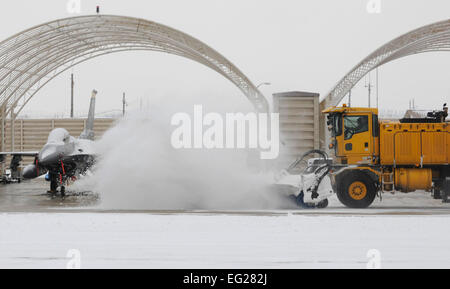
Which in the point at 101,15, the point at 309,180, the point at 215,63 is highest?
the point at 101,15

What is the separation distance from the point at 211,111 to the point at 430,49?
55.3ft

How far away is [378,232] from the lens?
285 inches

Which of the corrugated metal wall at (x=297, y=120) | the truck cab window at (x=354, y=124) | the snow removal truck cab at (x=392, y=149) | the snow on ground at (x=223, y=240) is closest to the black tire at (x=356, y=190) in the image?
the snow removal truck cab at (x=392, y=149)

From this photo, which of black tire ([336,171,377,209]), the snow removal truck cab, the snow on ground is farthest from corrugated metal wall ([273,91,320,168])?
the snow on ground

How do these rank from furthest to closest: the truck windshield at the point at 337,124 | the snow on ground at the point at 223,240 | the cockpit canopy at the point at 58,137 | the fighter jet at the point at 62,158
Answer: the cockpit canopy at the point at 58,137
the fighter jet at the point at 62,158
the truck windshield at the point at 337,124
the snow on ground at the point at 223,240

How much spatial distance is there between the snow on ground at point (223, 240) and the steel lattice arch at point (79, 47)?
11.9 m

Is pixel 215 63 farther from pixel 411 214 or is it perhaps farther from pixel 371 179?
pixel 411 214

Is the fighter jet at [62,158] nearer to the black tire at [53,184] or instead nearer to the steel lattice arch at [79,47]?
the black tire at [53,184]

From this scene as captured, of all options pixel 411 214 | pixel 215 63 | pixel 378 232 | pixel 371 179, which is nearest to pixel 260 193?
pixel 371 179

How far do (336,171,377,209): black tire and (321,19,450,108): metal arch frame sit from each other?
394 inches

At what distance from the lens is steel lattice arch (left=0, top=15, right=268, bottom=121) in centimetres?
2048

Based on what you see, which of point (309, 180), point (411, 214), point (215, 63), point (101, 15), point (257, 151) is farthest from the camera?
point (215, 63)

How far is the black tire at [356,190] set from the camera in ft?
36.1

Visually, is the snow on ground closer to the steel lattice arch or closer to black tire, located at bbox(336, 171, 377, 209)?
black tire, located at bbox(336, 171, 377, 209)
